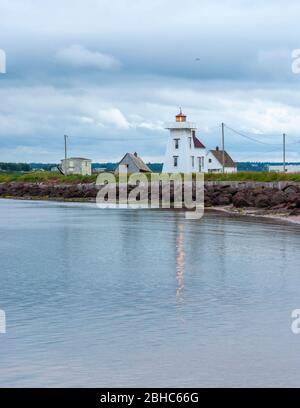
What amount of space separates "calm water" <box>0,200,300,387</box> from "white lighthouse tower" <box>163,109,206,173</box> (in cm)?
4510

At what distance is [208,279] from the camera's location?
21078mm

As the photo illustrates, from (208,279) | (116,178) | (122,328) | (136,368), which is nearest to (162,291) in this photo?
(208,279)

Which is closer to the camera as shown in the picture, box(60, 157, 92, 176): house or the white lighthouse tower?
the white lighthouse tower

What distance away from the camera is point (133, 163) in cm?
8894

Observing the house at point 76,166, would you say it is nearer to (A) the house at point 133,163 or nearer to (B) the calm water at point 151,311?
(A) the house at point 133,163

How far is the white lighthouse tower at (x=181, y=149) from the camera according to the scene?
77.9 m

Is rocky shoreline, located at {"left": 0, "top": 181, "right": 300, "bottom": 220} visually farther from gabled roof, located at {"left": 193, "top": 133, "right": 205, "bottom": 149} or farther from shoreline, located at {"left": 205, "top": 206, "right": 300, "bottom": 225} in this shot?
gabled roof, located at {"left": 193, "top": 133, "right": 205, "bottom": 149}

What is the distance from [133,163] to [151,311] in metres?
72.9

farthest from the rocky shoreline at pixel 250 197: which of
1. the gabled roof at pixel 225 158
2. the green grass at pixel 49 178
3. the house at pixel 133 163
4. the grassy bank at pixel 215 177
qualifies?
the gabled roof at pixel 225 158

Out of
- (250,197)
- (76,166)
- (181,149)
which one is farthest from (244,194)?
(76,166)

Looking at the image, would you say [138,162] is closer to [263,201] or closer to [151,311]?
[263,201]

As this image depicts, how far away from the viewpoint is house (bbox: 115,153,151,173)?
291 ft

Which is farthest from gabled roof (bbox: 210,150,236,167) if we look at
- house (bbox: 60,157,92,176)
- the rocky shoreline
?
house (bbox: 60,157,92,176)
